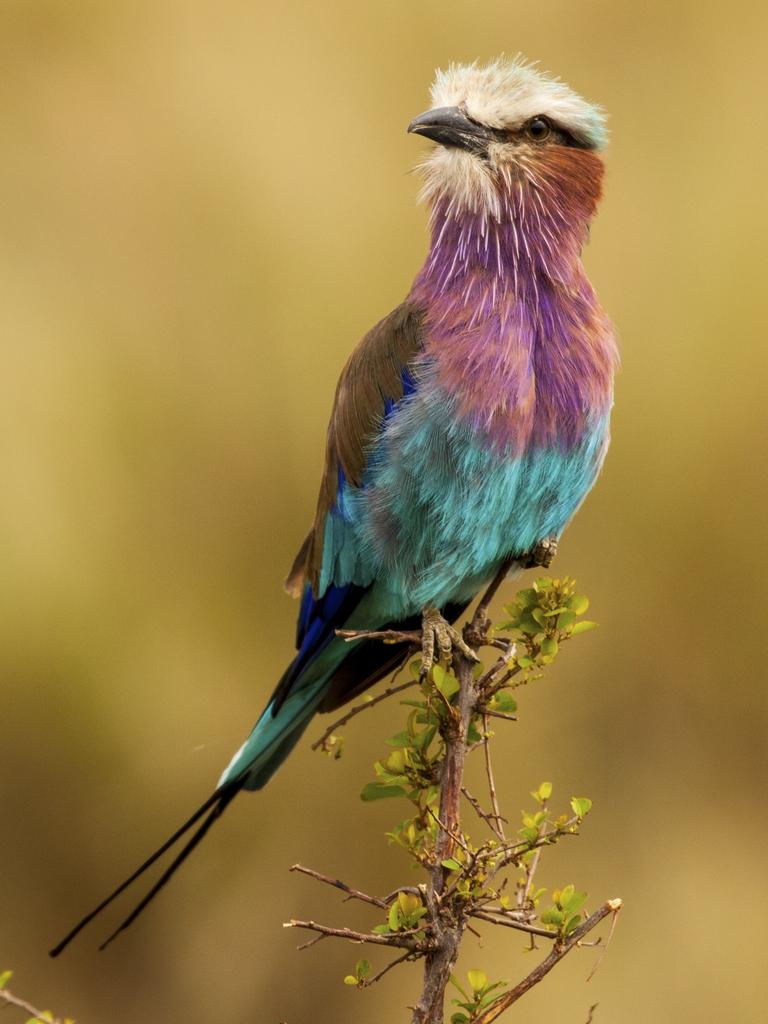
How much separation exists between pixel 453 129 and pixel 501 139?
10 cm

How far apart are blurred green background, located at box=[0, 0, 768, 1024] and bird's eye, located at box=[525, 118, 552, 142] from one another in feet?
5.38

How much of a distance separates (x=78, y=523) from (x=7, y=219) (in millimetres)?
1087

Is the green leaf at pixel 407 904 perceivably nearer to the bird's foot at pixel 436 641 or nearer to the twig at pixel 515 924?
the twig at pixel 515 924

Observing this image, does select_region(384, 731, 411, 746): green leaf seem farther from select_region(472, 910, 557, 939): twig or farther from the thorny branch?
select_region(472, 910, 557, 939): twig

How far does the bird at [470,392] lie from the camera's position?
2.28m

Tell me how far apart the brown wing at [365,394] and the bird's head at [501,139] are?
24 centimetres

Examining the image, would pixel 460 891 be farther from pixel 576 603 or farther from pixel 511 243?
A: pixel 511 243

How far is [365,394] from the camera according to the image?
8.00 feet

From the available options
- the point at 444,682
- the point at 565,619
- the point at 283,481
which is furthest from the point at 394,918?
the point at 283,481

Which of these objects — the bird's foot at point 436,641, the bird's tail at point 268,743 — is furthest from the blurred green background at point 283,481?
the bird's foot at point 436,641

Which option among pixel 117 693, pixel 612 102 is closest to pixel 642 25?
pixel 612 102

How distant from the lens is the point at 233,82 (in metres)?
4.45

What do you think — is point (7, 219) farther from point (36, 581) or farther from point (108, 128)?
point (36, 581)

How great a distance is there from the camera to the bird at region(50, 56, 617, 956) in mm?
2281
